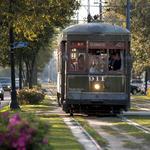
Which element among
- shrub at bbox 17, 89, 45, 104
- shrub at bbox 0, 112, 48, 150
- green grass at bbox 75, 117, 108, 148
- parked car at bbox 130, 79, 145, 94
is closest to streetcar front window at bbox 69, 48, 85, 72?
green grass at bbox 75, 117, 108, 148

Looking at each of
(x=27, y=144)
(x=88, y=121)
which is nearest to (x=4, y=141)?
(x=27, y=144)

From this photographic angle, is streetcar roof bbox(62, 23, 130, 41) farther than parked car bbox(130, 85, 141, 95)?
No

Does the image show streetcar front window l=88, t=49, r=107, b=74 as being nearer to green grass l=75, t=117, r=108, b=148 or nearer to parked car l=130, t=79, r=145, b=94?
green grass l=75, t=117, r=108, b=148

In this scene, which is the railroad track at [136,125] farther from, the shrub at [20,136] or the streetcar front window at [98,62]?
the shrub at [20,136]

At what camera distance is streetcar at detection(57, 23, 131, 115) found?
26828 mm

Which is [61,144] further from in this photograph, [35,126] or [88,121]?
[88,121]

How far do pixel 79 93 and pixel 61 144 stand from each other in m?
10.2

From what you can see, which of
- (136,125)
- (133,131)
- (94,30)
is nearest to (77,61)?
(94,30)

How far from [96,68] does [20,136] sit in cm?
1825

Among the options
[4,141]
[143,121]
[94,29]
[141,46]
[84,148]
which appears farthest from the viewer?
[141,46]

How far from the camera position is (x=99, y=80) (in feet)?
88.1

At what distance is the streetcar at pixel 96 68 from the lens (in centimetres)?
2683

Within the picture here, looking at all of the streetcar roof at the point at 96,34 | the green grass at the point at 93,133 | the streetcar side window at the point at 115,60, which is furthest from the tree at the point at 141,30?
the green grass at the point at 93,133

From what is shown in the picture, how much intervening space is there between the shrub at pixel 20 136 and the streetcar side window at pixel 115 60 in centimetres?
1775
